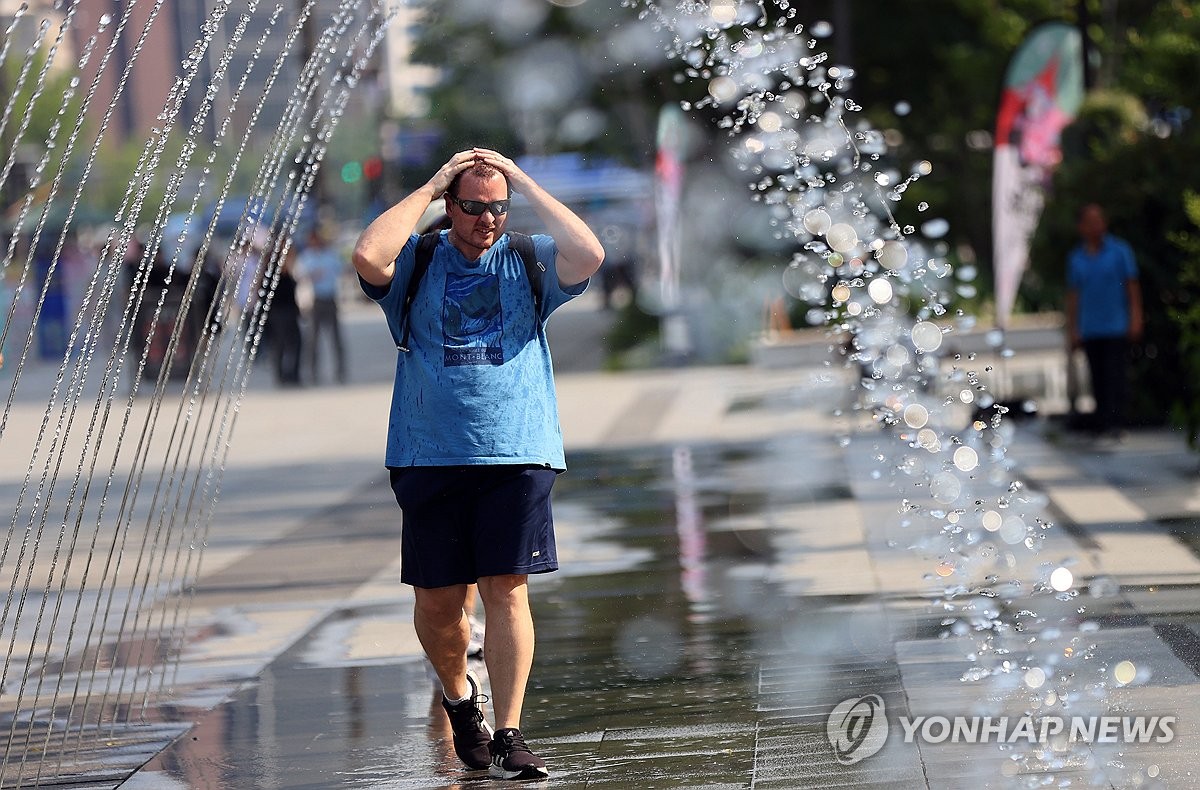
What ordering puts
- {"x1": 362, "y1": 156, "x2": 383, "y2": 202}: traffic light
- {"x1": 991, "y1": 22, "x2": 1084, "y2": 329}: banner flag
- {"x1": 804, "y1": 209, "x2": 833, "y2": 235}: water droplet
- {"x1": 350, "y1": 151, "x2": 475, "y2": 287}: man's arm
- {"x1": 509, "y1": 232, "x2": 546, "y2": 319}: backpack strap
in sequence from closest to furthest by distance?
{"x1": 350, "y1": 151, "x2": 475, "y2": 287}: man's arm < {"x1": 509, "y1": 232, "x2": 546, "y2": 319}: backpack strap < {"x1": 804, "y1": 209, "x2": 833, "y2": 235}: water droplet < {"x1": 991, "y1": 22, "x2": 1084, "y2": 329}: banner flag < {"x1": 362, "y1": 156, "x2": 383, "y2": 202}: traffic light

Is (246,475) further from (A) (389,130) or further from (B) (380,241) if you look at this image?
(A) (389,130)

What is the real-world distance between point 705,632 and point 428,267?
2659 millimetres

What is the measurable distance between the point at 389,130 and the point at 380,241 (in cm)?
5108

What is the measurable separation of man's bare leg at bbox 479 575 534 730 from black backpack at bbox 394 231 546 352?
2.49 ft

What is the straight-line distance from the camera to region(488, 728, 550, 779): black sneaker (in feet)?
18.3

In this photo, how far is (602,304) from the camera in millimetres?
43781

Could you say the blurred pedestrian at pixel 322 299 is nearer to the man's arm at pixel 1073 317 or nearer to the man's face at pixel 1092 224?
the man's arm at pixel 1073 317

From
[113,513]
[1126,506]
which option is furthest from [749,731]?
[113,513]

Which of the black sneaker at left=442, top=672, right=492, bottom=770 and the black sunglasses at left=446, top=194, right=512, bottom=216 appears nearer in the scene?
the black sunglasses at left=446, top=194, right=512, bottom=216

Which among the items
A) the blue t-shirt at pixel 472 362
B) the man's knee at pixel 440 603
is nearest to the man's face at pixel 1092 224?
the blue t-shirt at pixel 472 362

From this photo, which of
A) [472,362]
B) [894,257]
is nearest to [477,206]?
[472,362]

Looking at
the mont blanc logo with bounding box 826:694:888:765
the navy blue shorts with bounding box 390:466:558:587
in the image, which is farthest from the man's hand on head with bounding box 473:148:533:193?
the mont blanc logo with bounding box 826:694:888:765

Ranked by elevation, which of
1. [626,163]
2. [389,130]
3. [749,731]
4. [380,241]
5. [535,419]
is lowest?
[749,731]

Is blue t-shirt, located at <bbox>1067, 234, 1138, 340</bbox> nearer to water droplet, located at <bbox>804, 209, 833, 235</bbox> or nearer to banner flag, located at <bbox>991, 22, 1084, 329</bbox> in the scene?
banner flag, located at <bbox>991, 22, 1084, 329</bbox>
